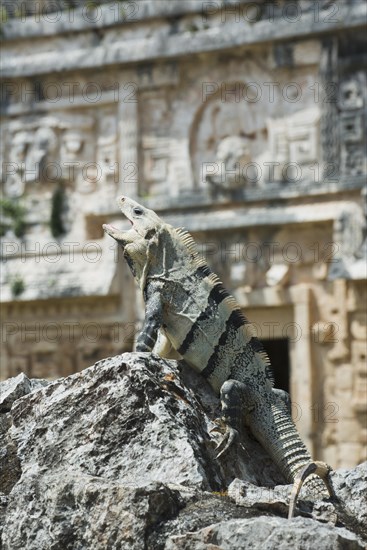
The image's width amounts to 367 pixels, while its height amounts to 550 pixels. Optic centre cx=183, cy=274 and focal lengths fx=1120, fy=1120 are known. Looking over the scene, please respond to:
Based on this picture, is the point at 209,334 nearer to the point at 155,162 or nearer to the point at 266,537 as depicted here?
the point at 266,537

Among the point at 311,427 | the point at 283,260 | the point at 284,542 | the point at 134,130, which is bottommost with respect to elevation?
the point at 311,427

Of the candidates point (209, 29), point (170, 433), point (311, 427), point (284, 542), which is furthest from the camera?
point (209, 29)

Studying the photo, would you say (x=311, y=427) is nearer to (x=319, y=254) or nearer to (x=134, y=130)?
(x=319, y=254)

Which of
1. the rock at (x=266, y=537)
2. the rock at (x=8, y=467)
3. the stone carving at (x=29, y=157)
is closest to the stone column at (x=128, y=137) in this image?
the stone carving at (x=29, y=157)

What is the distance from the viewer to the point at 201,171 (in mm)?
15180

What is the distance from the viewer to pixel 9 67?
52.4 ft

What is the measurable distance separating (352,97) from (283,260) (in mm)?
2263

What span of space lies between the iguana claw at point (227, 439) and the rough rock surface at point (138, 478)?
8 cm

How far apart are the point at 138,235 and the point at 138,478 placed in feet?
6.90

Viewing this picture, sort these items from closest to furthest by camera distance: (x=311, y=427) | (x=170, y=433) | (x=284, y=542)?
1. (x=284, y=542)
2. (x=170, y=433)
3. (x=311, y=427)

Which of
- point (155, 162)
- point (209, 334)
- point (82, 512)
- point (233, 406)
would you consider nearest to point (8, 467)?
point (82, 512)

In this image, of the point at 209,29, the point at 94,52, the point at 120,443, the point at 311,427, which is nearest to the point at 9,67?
the point at 94,52

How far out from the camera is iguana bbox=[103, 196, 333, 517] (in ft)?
21.8

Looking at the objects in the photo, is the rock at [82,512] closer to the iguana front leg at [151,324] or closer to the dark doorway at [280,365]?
the iguana front leg at [151,324]
